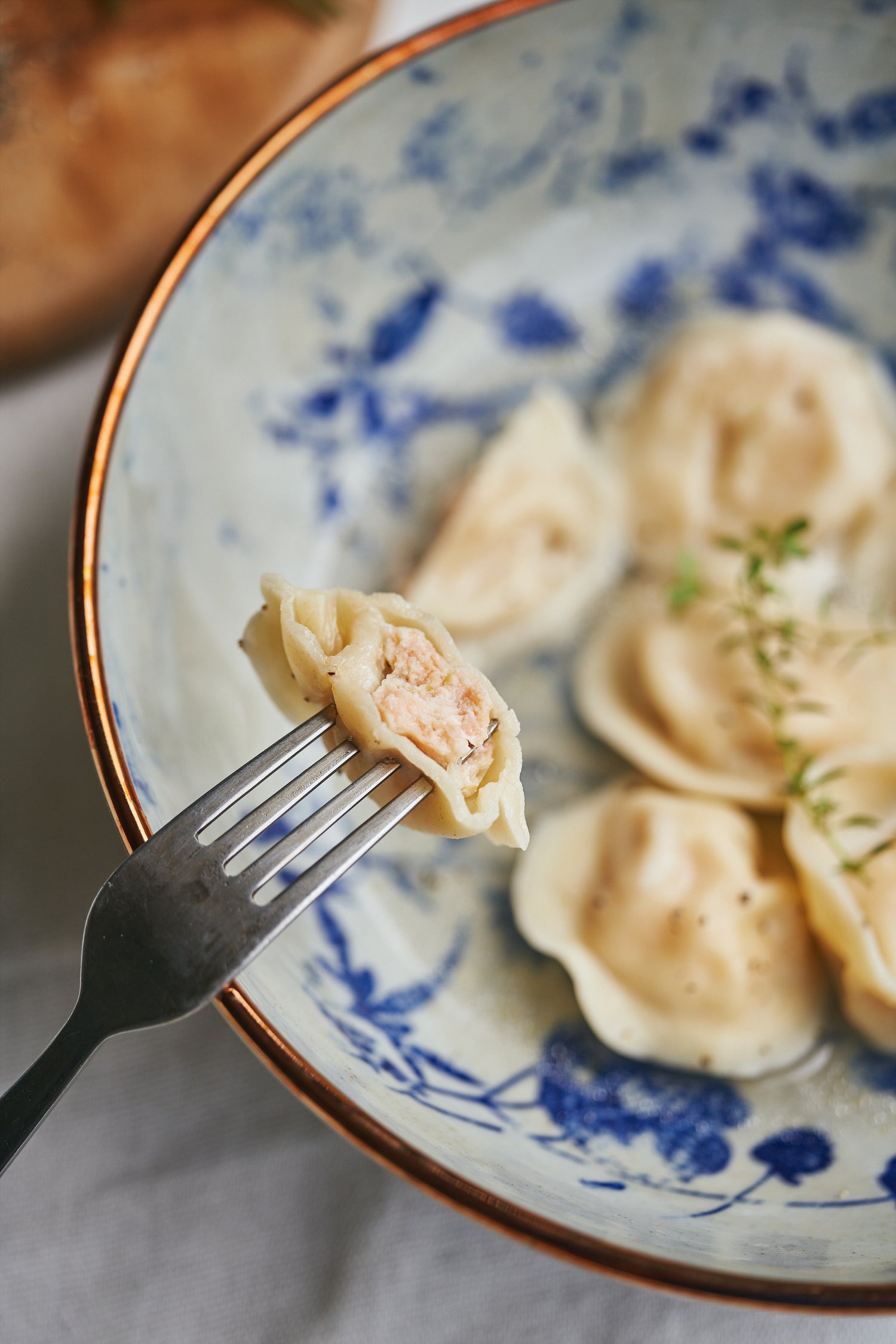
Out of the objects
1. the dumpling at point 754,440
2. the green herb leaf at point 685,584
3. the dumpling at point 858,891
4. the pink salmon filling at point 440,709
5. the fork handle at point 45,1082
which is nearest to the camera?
the fork handle at point 45,1082

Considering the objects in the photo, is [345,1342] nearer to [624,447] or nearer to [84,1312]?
[84,1312]

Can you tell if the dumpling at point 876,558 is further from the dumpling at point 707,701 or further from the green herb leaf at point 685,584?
the green herb leaf at point 685,584

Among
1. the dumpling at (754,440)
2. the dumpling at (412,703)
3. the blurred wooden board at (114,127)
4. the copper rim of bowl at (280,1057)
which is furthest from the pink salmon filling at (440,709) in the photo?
the blurred wooden board at (114,127)

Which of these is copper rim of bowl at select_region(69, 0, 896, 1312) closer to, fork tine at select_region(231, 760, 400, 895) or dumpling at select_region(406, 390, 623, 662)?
fork tine at select_region(231, 760, 400, 895)

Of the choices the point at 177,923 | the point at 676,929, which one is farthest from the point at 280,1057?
the point at 676,929

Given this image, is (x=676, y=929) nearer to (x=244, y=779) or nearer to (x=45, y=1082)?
(x=244, y=779)
